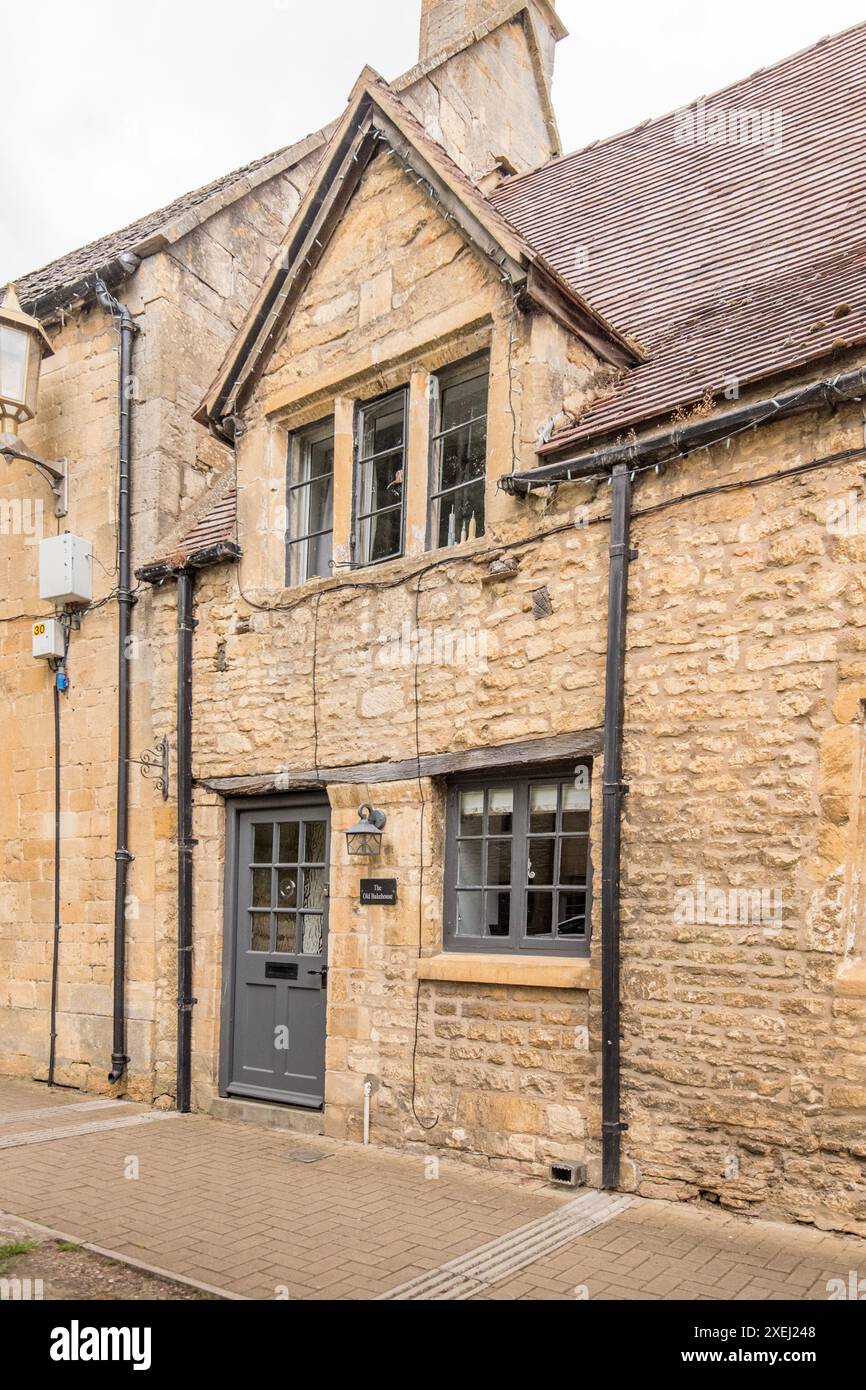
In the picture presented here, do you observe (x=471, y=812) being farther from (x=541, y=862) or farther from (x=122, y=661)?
(x=122, y=661)

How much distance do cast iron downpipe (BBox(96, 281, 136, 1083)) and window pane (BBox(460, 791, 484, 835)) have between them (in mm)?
3651

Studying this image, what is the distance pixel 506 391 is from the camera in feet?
24.7

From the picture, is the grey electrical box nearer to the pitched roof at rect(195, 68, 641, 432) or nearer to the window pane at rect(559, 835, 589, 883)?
the pitched roof at rect(195, 68, 641, 432)

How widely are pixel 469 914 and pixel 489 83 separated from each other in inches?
445

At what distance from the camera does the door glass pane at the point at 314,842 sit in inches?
342

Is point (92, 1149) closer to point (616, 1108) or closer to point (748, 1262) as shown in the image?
point (616, 1108)

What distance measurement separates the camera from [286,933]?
8.84 metres

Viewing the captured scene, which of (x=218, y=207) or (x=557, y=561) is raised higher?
(x=218, y=207)

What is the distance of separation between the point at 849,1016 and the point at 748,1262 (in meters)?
1.24

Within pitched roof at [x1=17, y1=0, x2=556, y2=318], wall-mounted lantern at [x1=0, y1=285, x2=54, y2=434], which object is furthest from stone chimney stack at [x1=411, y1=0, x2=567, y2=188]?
wall-mounted lantern at [x1=0, y1=285, x2=54, y2=434]

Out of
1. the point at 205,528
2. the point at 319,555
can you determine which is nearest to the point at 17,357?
the point at 205,528

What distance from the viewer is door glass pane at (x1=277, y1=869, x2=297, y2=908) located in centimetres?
→ 885

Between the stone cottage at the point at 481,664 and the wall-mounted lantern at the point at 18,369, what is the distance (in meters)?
0.39

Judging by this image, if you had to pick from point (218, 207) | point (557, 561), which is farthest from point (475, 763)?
point (218, 207)
